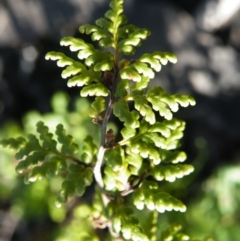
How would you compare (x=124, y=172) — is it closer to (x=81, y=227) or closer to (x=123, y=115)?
(x=123, y=115)

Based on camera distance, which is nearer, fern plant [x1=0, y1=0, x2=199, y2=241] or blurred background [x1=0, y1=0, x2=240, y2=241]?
fern plant [x1=0, y1=0, x2=199, y2=241]

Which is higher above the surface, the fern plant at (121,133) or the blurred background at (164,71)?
the fern plant at (121,133)

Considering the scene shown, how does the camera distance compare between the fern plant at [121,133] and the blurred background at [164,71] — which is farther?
the blurred background at [164,71]

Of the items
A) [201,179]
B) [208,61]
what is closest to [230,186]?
[201,179]

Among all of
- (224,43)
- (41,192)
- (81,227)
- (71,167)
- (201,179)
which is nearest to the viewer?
(71,167)

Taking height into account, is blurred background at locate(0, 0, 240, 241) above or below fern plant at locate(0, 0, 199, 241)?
below
